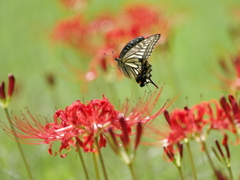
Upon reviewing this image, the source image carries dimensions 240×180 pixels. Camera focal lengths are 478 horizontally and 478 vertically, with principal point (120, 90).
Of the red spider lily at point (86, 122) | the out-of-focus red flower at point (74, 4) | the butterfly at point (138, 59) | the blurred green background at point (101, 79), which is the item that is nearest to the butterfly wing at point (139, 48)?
the butterfly at point (138, 59)

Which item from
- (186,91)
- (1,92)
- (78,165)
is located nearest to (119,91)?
(186,91)

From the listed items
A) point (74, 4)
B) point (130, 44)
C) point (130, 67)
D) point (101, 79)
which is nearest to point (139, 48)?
point (130, 44)

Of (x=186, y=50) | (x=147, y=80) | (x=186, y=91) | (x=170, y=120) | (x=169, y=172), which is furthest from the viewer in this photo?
(x=186, y=50)

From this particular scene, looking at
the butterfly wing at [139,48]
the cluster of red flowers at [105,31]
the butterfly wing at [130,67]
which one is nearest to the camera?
the butterfly wing at [139,48]

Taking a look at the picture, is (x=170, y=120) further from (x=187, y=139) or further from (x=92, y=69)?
(x=92, y=69)

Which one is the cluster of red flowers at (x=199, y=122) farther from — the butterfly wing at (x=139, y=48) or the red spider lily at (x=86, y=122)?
the butterfly wing at (x=139, y=48)
